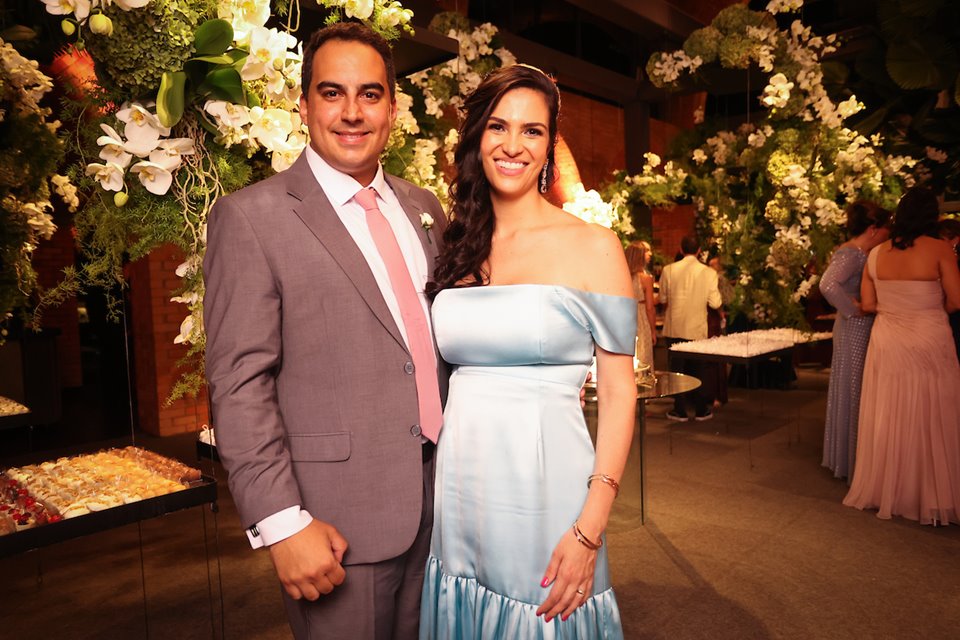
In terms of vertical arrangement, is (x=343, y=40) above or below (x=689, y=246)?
above

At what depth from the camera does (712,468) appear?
5.43m

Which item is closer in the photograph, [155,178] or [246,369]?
[246,369]

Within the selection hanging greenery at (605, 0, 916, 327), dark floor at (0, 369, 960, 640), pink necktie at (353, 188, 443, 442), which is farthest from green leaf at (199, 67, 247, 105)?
hanging greenery at (605, 0, 916, 327)

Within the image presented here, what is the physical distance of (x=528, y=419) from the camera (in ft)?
→ 5.31

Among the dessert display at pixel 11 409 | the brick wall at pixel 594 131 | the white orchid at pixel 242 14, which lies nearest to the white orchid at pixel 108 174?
the white orchid at pixel 242 14

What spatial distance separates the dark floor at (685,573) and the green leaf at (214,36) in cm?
169

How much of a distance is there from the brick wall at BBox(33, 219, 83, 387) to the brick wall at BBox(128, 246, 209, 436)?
5.49ft

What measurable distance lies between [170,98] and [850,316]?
4789mm

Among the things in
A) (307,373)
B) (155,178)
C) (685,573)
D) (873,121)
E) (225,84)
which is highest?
(873,121)

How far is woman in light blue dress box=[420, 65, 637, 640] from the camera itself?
5.25 ft

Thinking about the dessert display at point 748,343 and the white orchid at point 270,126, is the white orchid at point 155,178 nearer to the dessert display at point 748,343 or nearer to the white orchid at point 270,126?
the white orchid at point 270,126

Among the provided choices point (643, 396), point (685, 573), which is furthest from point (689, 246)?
point (685, 573)

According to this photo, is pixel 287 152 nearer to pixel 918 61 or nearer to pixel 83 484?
pixel 83 484

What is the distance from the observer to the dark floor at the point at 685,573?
3.09 m
